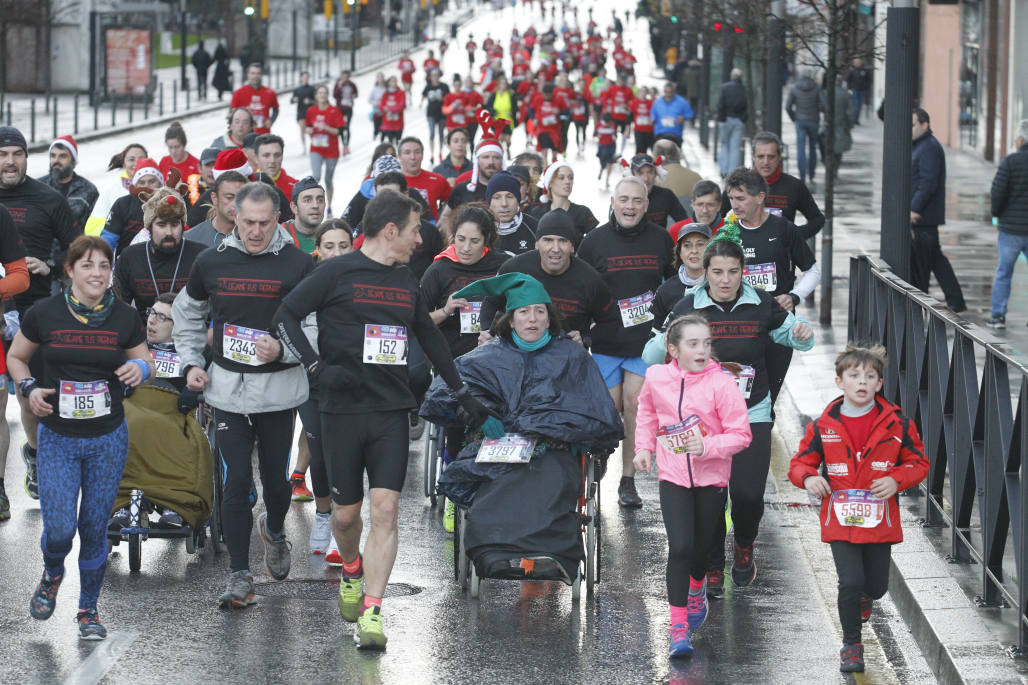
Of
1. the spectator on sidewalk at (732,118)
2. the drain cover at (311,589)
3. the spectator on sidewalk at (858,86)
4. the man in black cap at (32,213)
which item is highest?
the spectator on sidewalk at (858,86)

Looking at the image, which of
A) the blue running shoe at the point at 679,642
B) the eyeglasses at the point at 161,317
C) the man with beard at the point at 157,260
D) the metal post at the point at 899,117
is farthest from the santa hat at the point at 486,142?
the blue running shoe at the point at 679,642

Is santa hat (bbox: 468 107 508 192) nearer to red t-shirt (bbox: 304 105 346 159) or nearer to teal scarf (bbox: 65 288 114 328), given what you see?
teal scarf (bbox: 65 288 114 328)

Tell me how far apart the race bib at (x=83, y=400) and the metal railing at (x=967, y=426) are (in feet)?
12.5

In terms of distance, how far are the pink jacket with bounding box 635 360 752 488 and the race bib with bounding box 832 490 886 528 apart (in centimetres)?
49

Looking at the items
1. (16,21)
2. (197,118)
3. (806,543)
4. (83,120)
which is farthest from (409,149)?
(197,118)

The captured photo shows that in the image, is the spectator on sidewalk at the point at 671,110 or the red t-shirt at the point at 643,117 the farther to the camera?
the red t-shirt at the point at 643,117

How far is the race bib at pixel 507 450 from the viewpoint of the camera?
26.5 ft

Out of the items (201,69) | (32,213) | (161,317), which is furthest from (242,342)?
(201,69)

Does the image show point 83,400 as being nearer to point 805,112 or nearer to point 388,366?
point 388,366

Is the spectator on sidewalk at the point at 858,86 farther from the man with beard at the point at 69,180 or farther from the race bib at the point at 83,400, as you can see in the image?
the race bib at the point at 83,400

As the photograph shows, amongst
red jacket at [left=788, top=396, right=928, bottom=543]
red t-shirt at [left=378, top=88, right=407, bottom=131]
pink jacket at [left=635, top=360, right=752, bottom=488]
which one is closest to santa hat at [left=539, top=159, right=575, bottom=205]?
pink jacket at [left=635, top=360, right=752, bottom=488]

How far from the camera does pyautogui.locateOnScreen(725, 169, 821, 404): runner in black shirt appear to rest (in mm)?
10117

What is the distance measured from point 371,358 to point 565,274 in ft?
8.04

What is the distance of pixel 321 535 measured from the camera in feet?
30.6
